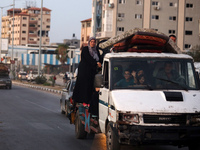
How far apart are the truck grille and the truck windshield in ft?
2.62

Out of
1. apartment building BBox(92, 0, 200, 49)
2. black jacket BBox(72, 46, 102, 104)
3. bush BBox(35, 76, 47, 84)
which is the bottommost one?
bush BBox(35, 76, 47, 84)

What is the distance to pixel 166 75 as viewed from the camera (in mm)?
9688

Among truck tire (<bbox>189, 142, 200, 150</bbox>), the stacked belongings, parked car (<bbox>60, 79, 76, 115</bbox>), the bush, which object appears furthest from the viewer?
the bush

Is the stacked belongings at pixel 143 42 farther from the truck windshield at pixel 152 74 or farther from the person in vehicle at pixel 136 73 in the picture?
the person in vehicle at pixel 136 73

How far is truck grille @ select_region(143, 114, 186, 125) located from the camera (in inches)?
342

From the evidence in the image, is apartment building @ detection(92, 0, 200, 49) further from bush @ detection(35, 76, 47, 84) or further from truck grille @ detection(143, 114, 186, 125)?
truck grille @ detection(143, 114, 186, 125)

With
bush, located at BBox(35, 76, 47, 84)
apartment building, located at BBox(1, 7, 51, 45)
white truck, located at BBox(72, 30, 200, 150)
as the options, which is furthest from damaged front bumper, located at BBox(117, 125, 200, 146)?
apartment building, located at BBox(1, 7, 51, 45)

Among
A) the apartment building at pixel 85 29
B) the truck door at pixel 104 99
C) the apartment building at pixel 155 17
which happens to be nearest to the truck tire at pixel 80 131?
the truck door at pixel 104 99

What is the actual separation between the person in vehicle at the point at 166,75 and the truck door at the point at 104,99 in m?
1.04

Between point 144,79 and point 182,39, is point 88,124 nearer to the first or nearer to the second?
point 144,79

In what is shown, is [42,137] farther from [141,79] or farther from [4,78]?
[4,78]

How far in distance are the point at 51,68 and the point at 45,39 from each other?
5599 cm

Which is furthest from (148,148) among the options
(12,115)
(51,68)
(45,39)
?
(45,39)

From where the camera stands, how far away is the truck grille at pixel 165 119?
342 inches
